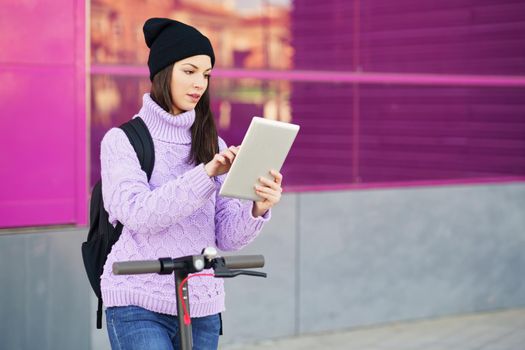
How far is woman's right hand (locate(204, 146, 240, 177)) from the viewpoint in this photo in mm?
3168

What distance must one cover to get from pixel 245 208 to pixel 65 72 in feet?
8.88

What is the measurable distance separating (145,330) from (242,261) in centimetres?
42

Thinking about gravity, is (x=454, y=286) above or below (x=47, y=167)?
below

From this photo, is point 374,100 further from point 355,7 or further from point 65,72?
point 65,72

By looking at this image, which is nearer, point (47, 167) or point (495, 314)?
point (47, 167)

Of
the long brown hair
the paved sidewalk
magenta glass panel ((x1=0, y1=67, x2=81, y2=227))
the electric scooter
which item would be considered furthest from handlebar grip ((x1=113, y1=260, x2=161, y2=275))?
the paved sidewalk

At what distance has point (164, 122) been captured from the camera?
3527mm

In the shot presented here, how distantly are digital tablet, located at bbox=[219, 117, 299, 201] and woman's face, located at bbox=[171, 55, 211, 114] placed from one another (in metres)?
0.43

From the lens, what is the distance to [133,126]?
137 inches

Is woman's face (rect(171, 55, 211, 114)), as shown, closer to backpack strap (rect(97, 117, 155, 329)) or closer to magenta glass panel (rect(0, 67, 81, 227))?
backpack strap (rect(97, 117, 155, 329))

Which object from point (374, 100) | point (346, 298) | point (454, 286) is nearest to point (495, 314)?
point (454, 286)

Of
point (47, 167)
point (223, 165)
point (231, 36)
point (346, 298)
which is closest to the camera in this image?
point (223, 165)

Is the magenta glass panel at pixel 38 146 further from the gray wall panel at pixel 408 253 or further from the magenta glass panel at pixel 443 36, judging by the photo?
the magenta glass panel at pixel 443 36

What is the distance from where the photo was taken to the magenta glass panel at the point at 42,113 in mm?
5766
